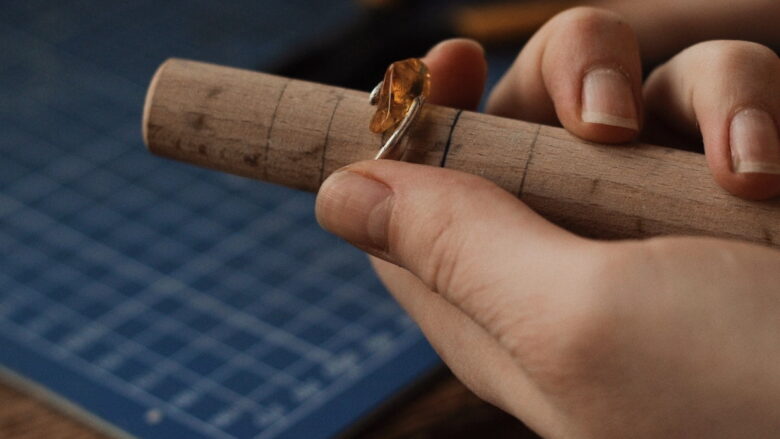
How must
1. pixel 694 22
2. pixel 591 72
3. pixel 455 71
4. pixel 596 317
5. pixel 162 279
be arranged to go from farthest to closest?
pixel 694 22, pixel 162 279, pixel 455 71, pixel 591 72, pixel 596 317

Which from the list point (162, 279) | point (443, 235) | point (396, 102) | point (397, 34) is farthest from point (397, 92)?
point (397, 34)

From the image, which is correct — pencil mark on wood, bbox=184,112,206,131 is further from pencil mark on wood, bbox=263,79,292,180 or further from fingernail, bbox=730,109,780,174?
fingernail, bbox=730,109,780,174

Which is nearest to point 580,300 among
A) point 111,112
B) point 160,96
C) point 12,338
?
point 160,96

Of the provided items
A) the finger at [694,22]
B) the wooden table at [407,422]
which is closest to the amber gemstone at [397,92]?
the wooden table at [407,422]

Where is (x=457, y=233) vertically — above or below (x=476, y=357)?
above

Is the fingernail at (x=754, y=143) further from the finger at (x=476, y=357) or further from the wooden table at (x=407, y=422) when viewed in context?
the wooden table at (x=407, y=422)

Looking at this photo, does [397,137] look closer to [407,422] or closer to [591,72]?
[591,72]

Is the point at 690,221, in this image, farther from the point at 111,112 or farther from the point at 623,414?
the point at 111,112

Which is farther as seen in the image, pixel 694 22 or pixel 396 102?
pixel 694 22
